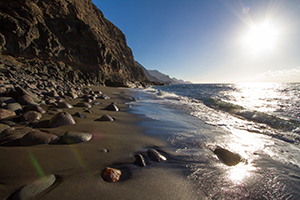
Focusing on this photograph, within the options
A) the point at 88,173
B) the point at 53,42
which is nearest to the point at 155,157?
the point at 88,173

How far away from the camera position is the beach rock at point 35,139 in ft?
4.83

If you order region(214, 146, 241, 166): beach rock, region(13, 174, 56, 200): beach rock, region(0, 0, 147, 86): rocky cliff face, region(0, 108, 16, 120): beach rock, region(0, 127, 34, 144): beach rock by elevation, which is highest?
region(0, 0, 147, 86): rocky cliff face

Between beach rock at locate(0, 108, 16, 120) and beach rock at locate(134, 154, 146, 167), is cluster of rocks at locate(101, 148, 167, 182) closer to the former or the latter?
beach rock at locate(134, 154, 146, 167)

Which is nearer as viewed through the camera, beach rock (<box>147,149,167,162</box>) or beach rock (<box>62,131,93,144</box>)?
beach rock (<box>147,149,167,162</box>)

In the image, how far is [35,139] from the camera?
60.0 inches

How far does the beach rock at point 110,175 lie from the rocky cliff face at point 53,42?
51.6 feet

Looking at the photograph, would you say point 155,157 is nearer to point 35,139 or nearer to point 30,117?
point 35,139

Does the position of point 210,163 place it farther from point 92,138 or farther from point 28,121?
point 28,121

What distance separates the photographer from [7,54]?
1358 cm

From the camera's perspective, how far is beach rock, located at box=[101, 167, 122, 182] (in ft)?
3.53

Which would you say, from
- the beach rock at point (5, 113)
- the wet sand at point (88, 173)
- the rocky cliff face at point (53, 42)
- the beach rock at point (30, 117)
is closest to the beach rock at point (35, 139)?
the wet sand at point (88, 173)

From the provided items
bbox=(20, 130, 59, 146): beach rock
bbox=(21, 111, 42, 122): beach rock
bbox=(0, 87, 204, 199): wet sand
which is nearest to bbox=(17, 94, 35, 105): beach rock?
bbox=(21, 111, 42, 122): beach rock

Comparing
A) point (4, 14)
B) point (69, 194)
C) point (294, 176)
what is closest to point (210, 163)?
point (294, 176)

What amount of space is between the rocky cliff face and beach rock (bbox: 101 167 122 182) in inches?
619
